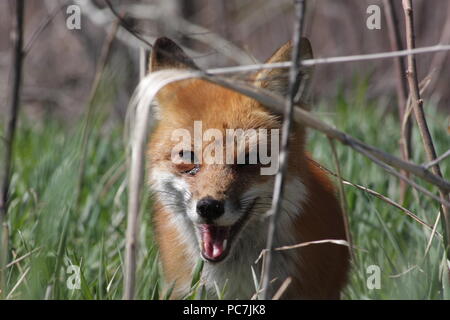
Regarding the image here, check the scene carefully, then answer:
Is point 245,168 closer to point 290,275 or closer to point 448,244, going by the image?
point 290,275

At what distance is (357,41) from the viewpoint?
1155cm

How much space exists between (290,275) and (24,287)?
1400mm

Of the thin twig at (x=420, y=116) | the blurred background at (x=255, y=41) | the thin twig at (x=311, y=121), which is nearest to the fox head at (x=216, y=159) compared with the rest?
the thin twig at (x=420, y=116)

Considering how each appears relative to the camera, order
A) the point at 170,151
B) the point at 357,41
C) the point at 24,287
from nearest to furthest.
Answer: the point at 24,287 → the point at 170,151 → the point at 357,41

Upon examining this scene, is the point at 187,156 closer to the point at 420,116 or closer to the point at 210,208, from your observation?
the point at 210,208

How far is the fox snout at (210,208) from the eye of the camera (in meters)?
3.23

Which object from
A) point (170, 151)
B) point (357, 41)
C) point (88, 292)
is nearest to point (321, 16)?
point (357, 41)

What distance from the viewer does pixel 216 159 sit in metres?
3.48

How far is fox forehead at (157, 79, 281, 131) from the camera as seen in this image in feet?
11.9

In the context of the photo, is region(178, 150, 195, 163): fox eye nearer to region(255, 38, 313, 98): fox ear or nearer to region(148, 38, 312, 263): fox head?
region(148, 38, 312, 263): fox head

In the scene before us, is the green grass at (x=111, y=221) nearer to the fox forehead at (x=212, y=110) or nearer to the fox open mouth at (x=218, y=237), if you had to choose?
the fox open mouth at (x=218, y=237)

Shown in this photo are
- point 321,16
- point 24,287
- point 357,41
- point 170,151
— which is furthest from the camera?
point 321,16

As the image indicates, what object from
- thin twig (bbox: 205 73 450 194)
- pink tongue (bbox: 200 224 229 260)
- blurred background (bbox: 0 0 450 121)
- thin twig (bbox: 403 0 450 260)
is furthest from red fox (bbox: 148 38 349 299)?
blurred background (bbox: 0 0 450 121)

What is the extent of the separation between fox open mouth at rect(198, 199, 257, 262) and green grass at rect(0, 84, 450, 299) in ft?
0.84
